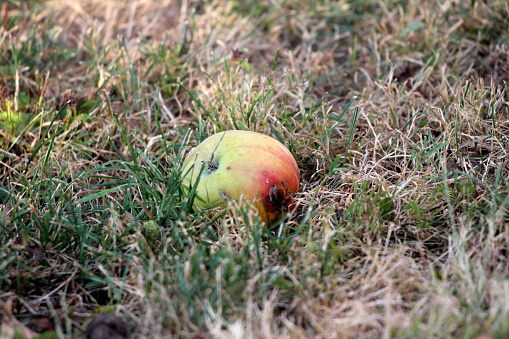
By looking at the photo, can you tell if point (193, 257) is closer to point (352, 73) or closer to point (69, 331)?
point (69, 331)

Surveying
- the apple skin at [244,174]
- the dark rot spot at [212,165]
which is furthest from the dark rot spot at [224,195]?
the dark rot spot at [212,165]

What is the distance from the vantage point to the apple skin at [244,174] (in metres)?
2.39

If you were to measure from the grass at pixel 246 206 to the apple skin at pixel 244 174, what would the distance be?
0.07 meters

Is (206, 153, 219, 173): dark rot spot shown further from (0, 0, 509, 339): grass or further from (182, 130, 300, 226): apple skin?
(0, 0, 509, 339): grass

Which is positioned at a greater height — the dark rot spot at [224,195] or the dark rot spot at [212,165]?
the dark rot spot at [212,165]

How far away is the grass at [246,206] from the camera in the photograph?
1.97m

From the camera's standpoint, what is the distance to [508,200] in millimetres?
2262

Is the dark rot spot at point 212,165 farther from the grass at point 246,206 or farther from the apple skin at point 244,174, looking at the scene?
the grass at point 246,206

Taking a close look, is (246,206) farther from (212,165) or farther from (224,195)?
(212,165)

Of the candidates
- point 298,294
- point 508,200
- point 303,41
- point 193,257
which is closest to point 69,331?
point 193,257

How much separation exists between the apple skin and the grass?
2.8 inches

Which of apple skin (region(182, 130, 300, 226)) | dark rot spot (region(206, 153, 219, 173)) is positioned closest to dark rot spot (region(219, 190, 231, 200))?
apple skin (region(182, 130, 300, 226))

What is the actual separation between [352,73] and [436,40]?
2.07ft

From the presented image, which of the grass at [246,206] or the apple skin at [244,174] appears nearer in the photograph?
the grass at [246,206]
